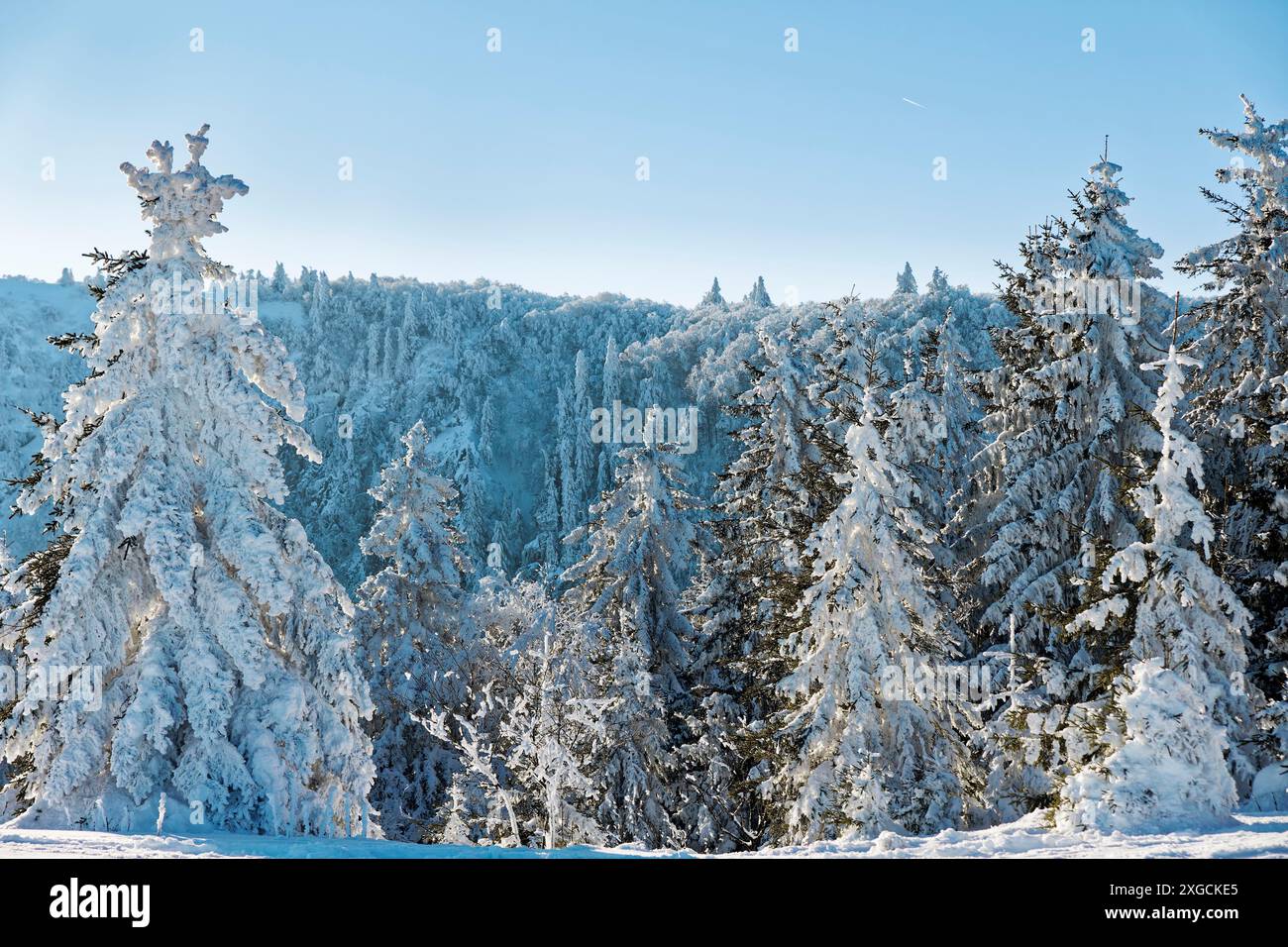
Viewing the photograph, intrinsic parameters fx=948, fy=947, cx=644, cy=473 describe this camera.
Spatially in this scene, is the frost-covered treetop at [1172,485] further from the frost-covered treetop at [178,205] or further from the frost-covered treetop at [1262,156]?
the frost-covered treetop at [178,205]

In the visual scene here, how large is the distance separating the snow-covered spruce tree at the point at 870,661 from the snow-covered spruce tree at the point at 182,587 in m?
7.25

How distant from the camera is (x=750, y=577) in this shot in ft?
69.9

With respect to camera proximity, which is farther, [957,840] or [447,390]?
[447,390]

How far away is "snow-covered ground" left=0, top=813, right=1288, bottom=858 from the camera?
300 inches

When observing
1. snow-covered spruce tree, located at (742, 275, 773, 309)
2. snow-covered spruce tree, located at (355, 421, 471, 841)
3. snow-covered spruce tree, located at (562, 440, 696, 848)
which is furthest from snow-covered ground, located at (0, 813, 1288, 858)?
snow-covered spruce tree, located at (742, 275, 773, 309)

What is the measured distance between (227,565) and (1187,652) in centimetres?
1234

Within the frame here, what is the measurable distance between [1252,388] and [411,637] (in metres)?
20.6

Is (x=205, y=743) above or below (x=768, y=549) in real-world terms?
below

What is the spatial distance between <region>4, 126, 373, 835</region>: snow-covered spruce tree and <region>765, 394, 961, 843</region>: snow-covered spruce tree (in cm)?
725

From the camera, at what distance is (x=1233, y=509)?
53.7 ft
